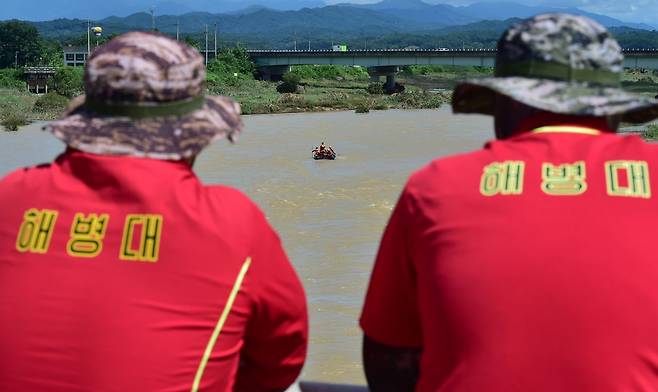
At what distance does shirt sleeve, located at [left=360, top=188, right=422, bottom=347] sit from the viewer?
2328 millimetres

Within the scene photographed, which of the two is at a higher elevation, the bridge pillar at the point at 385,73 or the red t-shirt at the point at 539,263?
the red t-shirt at the point at 539,263

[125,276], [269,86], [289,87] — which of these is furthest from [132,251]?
[269,86]

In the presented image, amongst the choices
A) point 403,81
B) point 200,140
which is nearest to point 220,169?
point 200,140

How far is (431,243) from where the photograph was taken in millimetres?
2227

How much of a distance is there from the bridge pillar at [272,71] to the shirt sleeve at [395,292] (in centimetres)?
7495

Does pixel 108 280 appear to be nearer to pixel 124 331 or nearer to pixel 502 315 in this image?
pixel 124 331

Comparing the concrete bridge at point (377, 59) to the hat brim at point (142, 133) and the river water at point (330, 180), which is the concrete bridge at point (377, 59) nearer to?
the river water at point (330, 180)

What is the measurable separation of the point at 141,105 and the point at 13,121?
37926 mm

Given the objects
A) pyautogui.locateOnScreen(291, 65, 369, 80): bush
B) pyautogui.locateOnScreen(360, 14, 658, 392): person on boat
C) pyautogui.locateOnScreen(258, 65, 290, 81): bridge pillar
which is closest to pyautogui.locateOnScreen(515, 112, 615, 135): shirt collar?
pyautogui.locateOnScreen(360, 14, 658, 392): person on boat

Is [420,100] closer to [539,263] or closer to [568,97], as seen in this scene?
[568,97]

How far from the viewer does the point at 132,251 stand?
2.29m

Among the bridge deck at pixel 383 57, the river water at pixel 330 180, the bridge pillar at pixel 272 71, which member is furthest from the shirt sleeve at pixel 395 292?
the bridge pillar at pixel 272 71

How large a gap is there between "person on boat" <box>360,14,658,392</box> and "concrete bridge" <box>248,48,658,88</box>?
62.2 m

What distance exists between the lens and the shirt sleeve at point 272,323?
2.38 meters
